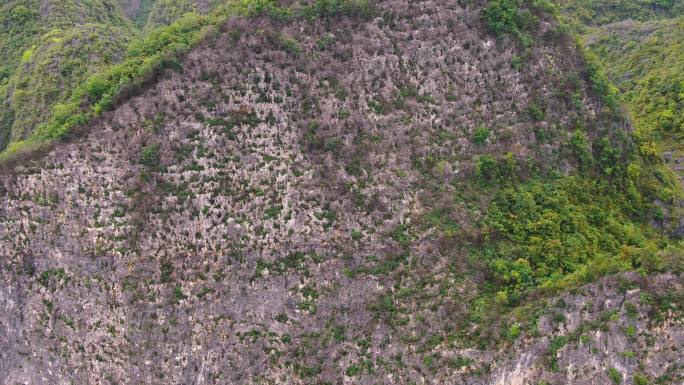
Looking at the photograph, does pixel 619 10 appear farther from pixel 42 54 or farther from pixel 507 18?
pixel 42 54

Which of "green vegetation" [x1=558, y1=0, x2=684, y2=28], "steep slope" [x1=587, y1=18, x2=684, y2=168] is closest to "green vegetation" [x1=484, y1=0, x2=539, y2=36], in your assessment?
"steep slope" [x1=587, y1=18, x2=684, y2=168]

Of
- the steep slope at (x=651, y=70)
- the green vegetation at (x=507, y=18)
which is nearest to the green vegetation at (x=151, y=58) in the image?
the green vegetation at (x=507, y=18)

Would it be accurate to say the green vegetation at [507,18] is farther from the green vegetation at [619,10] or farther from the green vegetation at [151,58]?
the green vegetation at [619,10]

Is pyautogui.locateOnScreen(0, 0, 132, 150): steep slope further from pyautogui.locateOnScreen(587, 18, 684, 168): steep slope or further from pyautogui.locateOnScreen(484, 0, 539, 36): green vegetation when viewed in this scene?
pyautogui.locateOnScreen(587, 18, 684, 168): steep slope

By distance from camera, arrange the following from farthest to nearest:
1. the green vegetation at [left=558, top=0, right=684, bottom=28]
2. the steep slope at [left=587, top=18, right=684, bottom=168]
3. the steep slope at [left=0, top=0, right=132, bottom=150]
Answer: the green vegetation at [left=558, top=0, right=684, bottom=28] → the steep slope at [left=0, top=0, right=132, bottom=150] → the steep slope at [left=587, top=18, right=684, bottom=168]

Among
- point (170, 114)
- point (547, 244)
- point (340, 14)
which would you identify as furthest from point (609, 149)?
point (170, 114)

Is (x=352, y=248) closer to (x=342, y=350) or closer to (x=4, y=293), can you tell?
(x=342, y=350)

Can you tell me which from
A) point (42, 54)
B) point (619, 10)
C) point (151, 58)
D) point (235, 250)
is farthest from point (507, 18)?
point (42, 54)

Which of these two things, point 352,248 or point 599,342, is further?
point 352,248
